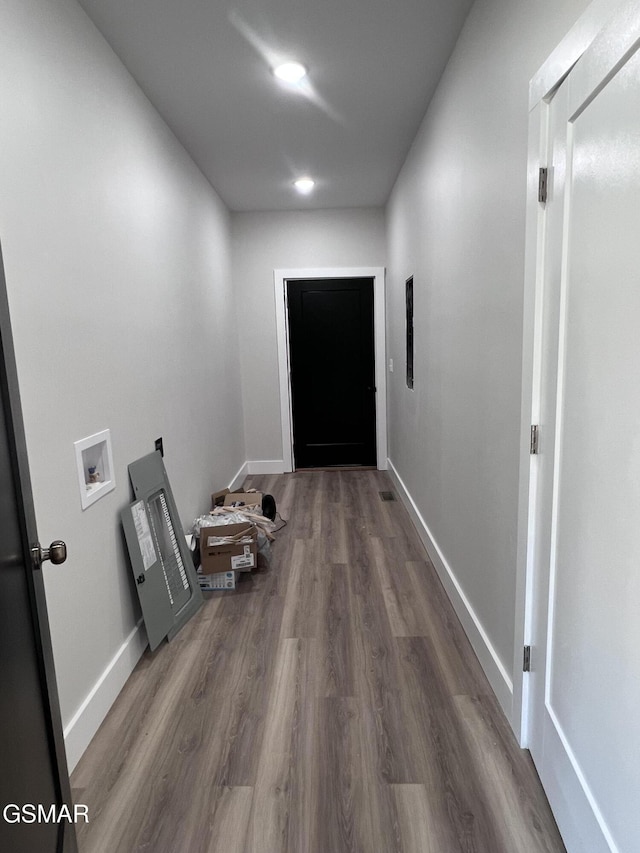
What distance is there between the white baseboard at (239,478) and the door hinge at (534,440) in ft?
10.6

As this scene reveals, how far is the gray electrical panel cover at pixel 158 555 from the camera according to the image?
2.15 meters

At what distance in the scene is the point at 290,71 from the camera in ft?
7.66

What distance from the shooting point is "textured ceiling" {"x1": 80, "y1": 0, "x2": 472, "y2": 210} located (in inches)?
76.0

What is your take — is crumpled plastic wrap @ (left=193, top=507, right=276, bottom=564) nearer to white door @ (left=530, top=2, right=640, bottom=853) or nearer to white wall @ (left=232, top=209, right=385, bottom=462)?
white door @ (left=530, top=2, right=640, bottom=853)

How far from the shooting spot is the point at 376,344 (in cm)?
504

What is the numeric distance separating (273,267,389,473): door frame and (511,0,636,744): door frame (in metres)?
3.59

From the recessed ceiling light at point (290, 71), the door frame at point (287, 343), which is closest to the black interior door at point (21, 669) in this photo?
the recessed ceiling light at point (290, 71)

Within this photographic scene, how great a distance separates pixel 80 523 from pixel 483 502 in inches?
61.2

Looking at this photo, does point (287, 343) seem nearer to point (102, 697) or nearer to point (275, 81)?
point (275, 81)

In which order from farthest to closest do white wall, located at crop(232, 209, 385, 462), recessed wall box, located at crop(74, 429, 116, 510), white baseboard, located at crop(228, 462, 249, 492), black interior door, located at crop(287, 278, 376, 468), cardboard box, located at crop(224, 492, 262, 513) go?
black interior door, located at crop(287, 278, 376, 468) < white wall, located at crop(232, 209, 385, 462) < white baseboard, located at crop(228, 462, 249, 492) < cardboard box, located at crop(224, 492, 262, 513) < recessed wall box, located at crop(74, 429, 116, 510)

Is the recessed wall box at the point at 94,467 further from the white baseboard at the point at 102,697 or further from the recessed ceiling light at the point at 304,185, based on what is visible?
the recessed ceiling light at the point at 304,185

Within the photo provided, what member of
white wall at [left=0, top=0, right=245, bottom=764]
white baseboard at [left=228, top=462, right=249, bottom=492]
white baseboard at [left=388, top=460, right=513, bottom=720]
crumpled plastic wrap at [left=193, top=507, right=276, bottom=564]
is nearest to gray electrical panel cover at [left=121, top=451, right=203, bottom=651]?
white wall at [left=0, top=0, right=245, bottom=764]

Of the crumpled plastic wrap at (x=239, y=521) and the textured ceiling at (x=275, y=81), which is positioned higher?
the textured ceiling at (x=275, y=81)

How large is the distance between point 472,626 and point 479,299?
1.42 meters
